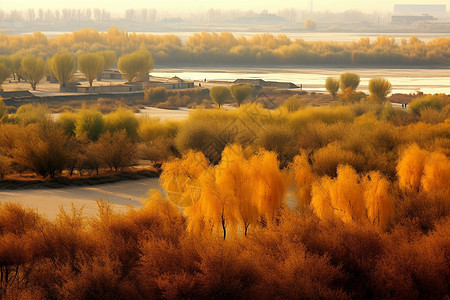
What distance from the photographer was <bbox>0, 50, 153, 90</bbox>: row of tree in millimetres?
67375

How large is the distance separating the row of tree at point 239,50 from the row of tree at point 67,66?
106ft

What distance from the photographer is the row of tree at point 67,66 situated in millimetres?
67375

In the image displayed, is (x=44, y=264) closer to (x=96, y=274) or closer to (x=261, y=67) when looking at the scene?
(x=96, y=274)

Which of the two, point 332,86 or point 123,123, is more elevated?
point 123,123

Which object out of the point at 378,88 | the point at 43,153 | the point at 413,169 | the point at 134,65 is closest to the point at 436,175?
the point at 413,169

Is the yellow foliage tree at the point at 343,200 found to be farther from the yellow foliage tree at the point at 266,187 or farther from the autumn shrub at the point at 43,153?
the autumn shrub at the point at 43,153

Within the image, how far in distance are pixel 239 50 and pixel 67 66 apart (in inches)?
2082

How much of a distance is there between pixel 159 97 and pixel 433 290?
52986 millimetres

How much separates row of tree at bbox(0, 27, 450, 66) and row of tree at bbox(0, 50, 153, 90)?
32317mm

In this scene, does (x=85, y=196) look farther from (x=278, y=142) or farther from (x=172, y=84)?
(x=172, y=84)

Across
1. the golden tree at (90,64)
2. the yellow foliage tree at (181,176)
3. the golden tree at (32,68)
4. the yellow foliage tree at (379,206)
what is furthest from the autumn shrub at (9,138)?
the golden tree at (90,64)

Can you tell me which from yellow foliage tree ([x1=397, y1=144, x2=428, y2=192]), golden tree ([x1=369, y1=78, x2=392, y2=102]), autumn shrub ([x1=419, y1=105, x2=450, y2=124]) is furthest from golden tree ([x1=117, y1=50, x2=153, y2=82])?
yellow foliage tree ([x1=397, y1=144, x2=428, y2=192])

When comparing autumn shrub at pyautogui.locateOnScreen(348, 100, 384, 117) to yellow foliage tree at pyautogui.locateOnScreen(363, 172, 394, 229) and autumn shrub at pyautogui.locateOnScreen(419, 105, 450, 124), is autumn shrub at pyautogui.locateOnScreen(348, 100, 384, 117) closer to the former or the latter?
autumn shrub at pyautogui.locateOnScreen(419, 105, 450, 124)

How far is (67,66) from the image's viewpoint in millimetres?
67688
